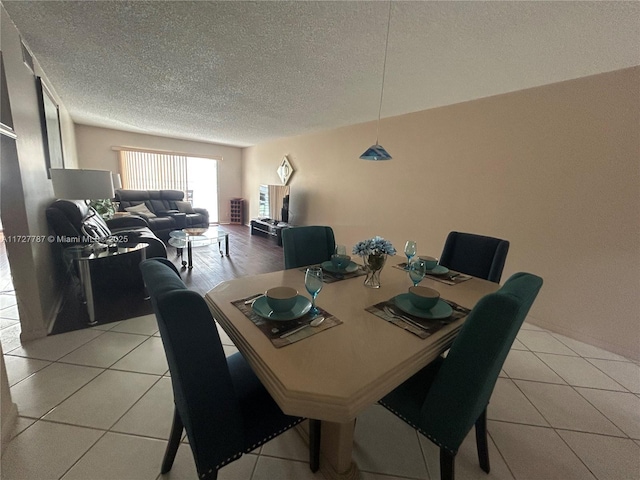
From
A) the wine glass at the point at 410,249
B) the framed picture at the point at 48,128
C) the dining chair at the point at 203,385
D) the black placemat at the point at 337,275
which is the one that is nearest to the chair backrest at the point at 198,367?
the dining chair at the point at 203,385

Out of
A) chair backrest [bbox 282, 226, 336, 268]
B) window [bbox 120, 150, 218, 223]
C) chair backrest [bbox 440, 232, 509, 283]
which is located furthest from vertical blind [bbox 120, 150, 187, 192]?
chair backrest [bbox 440, 232, 509, 283]

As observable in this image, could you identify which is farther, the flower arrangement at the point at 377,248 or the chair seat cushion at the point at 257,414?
the flower arrangement at the point at 377,248

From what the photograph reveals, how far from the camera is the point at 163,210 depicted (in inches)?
229

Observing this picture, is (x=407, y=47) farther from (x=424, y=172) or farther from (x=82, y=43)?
(x=82, y=43)

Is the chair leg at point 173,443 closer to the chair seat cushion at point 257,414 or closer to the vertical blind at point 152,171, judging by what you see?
the chair seat cushion at point 257,414

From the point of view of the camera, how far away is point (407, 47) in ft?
5.94

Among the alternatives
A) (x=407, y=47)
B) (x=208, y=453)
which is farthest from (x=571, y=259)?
(x=208, y=453)

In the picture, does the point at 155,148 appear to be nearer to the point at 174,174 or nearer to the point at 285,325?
the point at 174,174

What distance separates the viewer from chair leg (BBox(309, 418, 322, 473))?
42.7 inches

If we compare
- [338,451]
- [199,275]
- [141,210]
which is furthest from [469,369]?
[141,210]

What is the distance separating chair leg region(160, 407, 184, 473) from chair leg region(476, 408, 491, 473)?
1.30 metres

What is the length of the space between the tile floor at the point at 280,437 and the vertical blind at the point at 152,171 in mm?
5297

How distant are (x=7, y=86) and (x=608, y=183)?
4319mm

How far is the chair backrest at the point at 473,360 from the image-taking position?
30.0 inches
